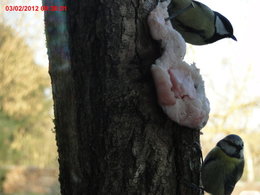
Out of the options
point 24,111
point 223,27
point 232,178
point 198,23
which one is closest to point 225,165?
point 232,178

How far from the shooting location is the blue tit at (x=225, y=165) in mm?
1551

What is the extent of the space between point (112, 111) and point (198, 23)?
86cm

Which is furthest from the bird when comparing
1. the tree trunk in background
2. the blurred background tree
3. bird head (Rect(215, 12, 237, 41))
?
the blurred background tree

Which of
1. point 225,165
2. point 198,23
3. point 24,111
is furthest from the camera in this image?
point 24,111

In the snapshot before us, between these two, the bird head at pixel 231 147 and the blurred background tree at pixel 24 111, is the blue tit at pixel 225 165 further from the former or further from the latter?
the blurred background tree at pixel 24 111

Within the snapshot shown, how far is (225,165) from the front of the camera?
1612 millimetres

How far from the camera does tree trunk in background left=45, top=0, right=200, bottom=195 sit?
3.60ft

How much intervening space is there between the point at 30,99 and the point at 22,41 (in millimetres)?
1756

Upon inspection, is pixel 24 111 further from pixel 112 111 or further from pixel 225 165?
pixel 112 111

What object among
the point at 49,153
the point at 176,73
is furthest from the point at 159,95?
the point at 49,153

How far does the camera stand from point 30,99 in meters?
9.88

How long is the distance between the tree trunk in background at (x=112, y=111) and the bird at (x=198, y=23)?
0.43m

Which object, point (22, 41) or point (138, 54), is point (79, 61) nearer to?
point (138, 54)

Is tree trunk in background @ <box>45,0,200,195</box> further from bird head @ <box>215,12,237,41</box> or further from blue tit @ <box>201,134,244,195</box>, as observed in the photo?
bird head @ <box>215,12,237,41</box>
